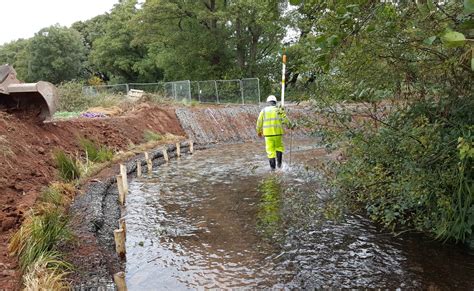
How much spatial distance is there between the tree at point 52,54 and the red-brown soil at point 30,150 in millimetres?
30378

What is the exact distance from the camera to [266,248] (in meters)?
5.87

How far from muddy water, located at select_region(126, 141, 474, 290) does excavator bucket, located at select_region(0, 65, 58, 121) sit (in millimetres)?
3650

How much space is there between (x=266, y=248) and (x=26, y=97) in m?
8.39

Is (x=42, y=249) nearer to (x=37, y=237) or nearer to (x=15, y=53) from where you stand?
(x=37, y=237)

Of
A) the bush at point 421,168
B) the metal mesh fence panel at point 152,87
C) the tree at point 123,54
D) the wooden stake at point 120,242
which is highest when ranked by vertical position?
the tree at point 123,54

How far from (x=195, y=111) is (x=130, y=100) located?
13.2ft

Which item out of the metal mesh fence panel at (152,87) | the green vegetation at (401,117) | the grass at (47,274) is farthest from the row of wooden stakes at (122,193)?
the metal mesh fence panel at (152,87)

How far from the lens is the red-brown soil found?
18.7ft

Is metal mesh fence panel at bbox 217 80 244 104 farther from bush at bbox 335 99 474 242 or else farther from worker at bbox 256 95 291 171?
bush at bbox 335 99 474 242

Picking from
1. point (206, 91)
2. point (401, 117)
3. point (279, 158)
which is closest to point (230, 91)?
point (206, 91)

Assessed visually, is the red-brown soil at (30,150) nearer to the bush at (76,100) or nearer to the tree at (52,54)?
the bush at (76,100)

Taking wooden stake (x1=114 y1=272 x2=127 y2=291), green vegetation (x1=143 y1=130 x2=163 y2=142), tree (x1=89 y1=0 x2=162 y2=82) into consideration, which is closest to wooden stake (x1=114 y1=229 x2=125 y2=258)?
wooden stake (x1=114 y1=272 x2=127 y2=291)

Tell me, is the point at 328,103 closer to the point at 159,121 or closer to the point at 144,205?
the point at 144,205

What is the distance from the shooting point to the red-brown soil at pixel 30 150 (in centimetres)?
569
